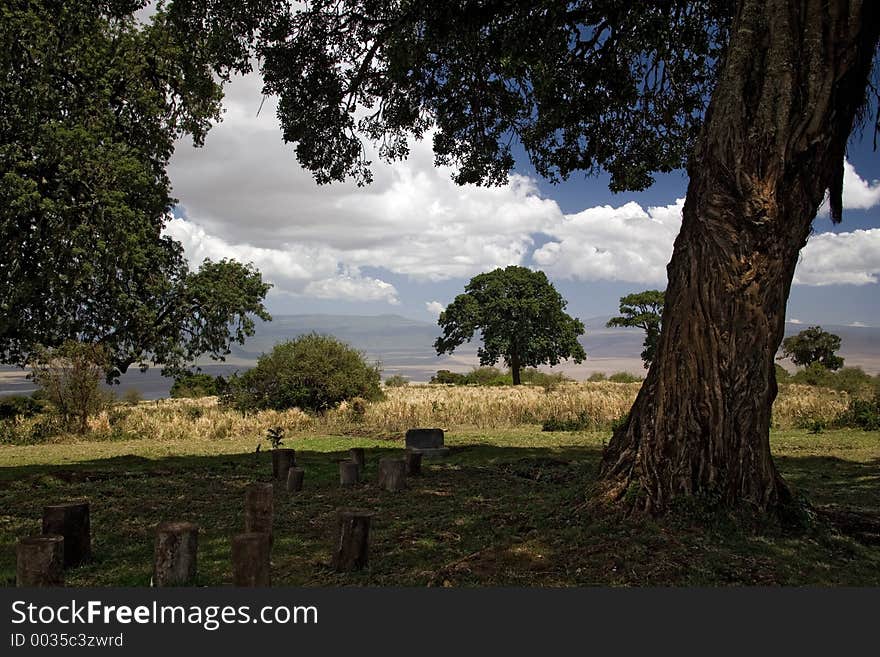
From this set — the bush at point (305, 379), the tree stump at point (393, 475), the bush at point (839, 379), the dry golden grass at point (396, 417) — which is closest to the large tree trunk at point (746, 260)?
Result: the tree stump at point (393, 475)

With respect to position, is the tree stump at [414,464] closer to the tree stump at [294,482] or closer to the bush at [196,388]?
the tree stump at [294,482]

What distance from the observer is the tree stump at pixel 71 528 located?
6.87 m

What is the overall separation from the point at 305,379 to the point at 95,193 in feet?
39.4

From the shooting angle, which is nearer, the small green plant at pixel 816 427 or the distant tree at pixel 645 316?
the small green plant at pixel 816 427

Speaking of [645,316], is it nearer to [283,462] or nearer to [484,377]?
[484,377]

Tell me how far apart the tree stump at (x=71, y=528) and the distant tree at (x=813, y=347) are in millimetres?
63345

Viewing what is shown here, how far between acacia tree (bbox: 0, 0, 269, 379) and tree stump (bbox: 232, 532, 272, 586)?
1553cm

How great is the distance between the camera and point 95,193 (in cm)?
1945

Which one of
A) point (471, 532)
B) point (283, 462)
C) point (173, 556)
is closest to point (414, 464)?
point (283, 462)

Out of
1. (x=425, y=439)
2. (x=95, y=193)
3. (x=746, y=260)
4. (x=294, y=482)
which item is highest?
(x=95, y=193)

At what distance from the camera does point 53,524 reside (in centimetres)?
687

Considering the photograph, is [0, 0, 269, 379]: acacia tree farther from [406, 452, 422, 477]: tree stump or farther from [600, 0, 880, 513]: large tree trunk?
[600, 0, 880, 513]: large tree trunk

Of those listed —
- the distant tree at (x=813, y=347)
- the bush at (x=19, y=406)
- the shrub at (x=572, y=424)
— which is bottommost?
the shrub at (x=572, y=424)

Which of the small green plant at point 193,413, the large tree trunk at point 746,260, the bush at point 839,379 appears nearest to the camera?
the large tree trunk at point 746,260
